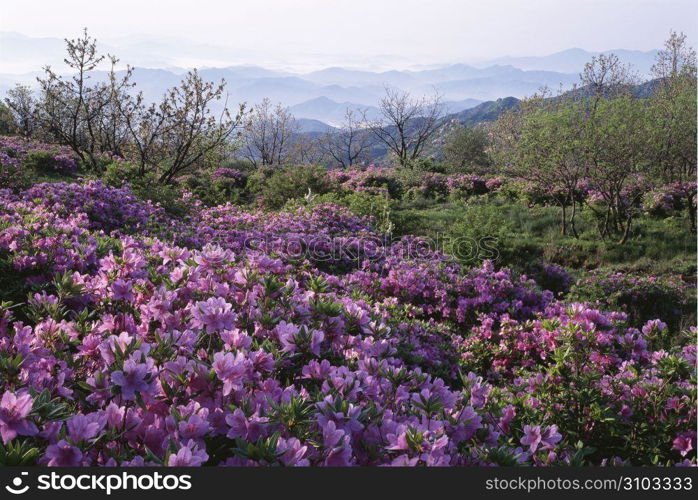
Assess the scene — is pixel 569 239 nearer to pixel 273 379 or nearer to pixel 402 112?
pixel 273 379

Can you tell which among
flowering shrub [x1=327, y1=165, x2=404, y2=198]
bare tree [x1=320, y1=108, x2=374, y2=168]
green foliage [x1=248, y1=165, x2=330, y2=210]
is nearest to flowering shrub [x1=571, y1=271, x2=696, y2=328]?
green foliage [x1=248, y1=165, x2=330, y2=210]

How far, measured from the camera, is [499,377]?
4098 millimetres

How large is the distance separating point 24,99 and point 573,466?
170 ft

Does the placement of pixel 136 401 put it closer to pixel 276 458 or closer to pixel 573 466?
pixel 276 458

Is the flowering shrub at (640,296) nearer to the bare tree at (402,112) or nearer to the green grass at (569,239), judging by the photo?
the green grass at (569,239)

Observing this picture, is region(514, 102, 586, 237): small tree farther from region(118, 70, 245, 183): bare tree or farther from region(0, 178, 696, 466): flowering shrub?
region(0, 178, 696, 466): flowering shrub

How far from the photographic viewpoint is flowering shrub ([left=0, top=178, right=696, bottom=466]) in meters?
1.63

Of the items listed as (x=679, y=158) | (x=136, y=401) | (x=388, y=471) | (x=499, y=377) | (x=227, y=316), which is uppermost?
(x=679, y=158)

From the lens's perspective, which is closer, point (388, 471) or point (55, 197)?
point (388, 471)

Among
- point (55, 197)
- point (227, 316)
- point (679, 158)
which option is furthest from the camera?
A: point (679, 158)

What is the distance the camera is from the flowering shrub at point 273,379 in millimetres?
1629

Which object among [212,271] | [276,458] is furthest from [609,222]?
[276,458]

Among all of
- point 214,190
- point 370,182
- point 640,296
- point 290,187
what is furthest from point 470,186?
point 640,296

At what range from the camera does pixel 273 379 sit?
6.88ft
